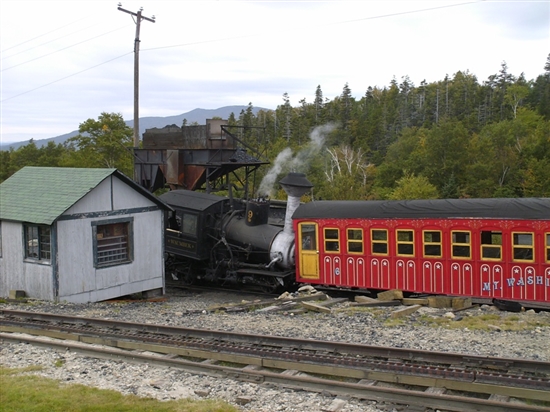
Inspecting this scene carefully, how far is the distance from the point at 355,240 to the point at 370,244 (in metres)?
0.50

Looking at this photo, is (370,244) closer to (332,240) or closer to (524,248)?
(332,240)

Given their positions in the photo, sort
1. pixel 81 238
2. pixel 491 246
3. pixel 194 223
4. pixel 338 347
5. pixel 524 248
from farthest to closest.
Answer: pixel 194 223 < pixel 81 238 < pixel 491 246 < pixel 524 248 < pixel 338 347

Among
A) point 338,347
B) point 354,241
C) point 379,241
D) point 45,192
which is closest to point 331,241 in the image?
point 354,241

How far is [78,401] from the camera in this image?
789 cm

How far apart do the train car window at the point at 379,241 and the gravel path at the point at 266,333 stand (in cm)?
267

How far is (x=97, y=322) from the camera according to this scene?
12445 mm

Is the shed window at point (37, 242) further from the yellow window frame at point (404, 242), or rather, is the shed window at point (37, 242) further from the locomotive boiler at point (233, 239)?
the yellow window frame at point (404, 242)

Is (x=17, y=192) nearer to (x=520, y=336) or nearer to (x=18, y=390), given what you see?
(x=18, y=390)

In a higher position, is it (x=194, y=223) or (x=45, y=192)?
(x=45, y=192)

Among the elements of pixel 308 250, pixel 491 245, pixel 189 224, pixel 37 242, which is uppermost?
pixel 189 224

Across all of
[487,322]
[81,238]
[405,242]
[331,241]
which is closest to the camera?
[487,322]

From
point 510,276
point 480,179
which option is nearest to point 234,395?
point 510,276

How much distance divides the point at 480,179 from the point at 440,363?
41.3m

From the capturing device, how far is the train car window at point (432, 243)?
15367 mm
